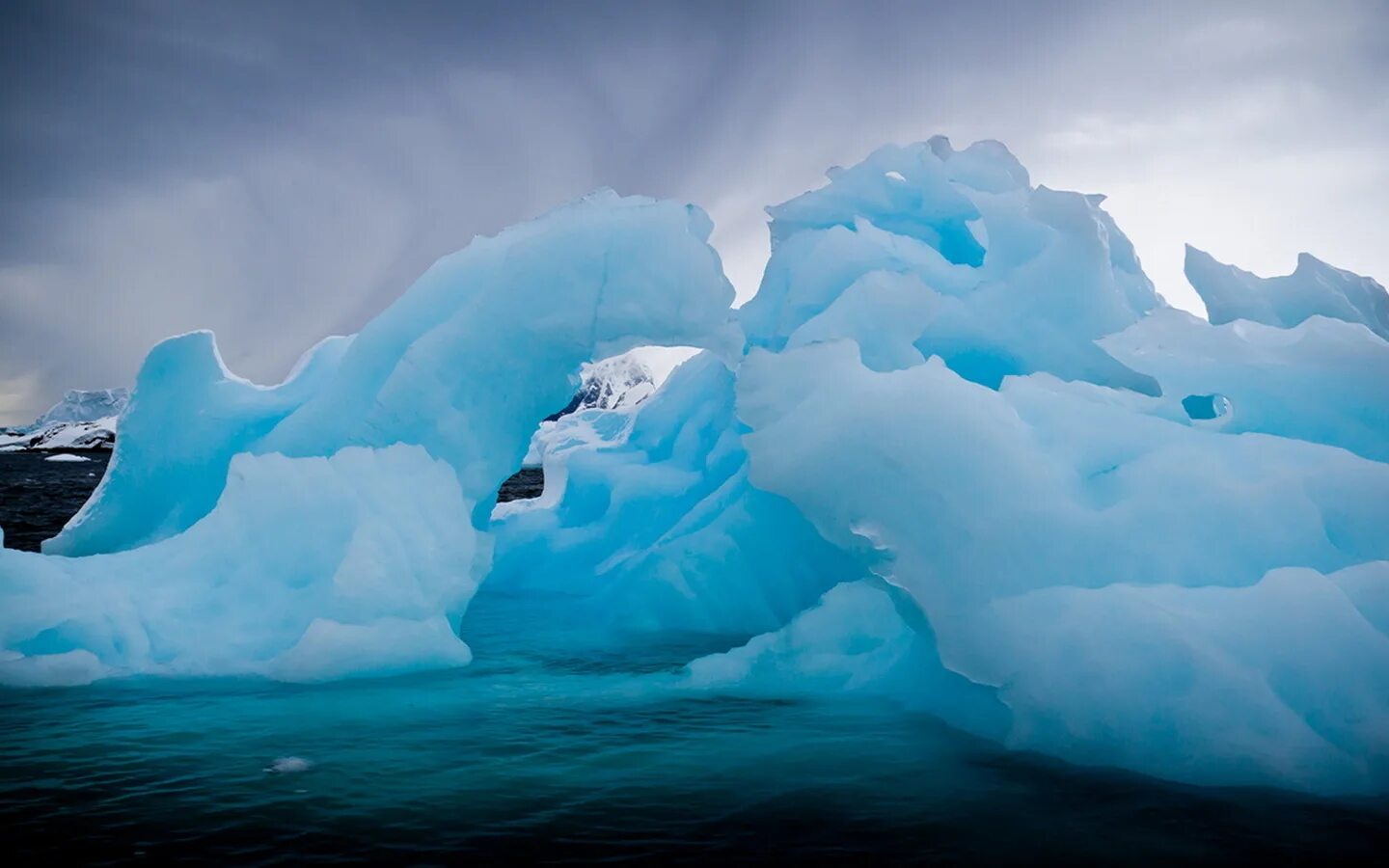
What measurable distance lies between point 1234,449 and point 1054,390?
1.59 m

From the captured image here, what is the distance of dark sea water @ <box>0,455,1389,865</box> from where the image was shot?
4.74 m

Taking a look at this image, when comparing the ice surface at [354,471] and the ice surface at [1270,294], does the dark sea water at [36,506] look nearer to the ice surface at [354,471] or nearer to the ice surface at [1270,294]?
the ice surface at [354,471]

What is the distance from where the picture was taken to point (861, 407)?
730 cm

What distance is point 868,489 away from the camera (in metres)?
7.43

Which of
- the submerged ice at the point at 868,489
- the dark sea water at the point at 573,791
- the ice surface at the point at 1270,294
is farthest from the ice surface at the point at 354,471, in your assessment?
the ice surface at the point at 1270,294

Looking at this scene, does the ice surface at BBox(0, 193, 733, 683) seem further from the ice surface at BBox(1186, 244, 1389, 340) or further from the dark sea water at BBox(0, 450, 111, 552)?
the dark sea water at BBox(0, 450, 111, 552)

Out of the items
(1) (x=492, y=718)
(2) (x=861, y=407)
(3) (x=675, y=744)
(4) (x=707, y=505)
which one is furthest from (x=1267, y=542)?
(4) (x=707, y=505)

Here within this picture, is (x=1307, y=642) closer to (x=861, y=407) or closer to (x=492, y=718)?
(x=861, y=407)

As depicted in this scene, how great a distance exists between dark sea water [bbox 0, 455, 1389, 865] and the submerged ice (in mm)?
619

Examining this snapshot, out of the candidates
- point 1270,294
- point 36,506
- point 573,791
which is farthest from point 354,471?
point 36,506

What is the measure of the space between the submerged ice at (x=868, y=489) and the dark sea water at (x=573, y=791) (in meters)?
0.62

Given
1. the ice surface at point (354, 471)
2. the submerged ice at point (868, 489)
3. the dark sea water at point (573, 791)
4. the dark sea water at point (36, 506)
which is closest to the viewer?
the dark sea water at point (573, 791)

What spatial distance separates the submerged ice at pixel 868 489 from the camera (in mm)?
6156

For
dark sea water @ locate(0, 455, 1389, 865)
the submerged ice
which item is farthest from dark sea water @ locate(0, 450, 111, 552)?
dark sea water @ locate(0, 455, 1389, 865)
